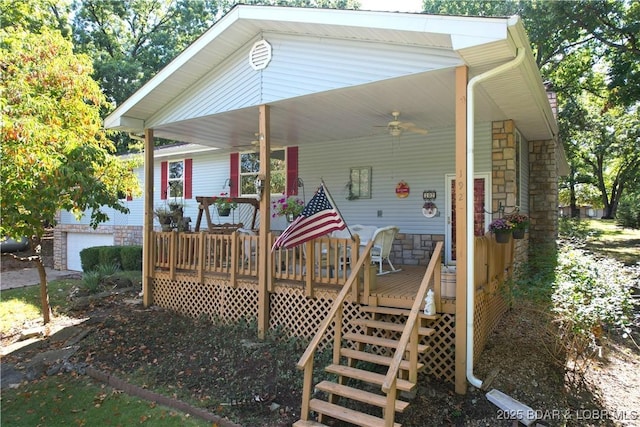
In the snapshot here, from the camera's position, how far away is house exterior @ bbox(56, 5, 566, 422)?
14.6 ft

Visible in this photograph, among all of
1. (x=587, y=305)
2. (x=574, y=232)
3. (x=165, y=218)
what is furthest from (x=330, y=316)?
A: (x=574, y=232)

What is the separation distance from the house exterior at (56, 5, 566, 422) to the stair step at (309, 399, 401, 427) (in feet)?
4.28

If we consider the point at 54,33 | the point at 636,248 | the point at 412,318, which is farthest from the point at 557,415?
the point at 636,248

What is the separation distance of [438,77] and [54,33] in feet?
24.1

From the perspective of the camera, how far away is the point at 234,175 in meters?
10.9

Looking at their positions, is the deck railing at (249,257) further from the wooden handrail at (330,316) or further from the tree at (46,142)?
the tree at (46,142)

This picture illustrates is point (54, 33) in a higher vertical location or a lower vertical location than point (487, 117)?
higher

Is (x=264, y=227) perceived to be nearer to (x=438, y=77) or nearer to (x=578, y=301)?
(x=438, y=77)

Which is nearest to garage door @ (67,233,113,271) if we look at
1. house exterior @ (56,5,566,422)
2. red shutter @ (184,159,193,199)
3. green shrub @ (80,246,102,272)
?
green shrub @ (80,246,102,272)

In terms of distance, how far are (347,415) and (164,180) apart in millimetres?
10842

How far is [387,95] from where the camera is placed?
571 cm

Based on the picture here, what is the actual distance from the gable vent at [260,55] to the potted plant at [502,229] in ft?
13.6

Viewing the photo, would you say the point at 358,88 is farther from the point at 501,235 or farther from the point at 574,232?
the point at 574,232

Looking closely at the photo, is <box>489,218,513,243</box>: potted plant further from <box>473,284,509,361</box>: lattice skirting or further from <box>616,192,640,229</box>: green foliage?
<box>616,192,640,229</box>: green foliage
